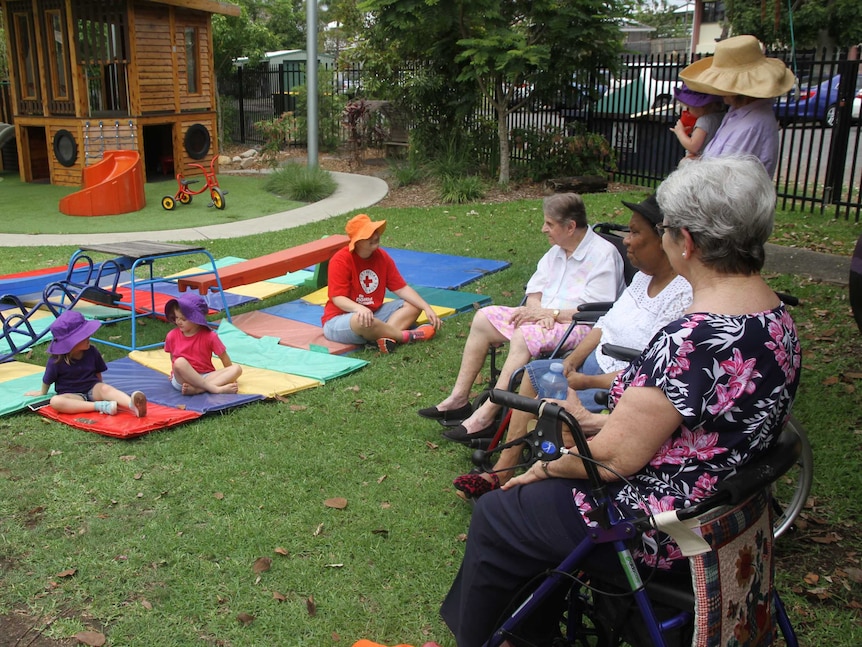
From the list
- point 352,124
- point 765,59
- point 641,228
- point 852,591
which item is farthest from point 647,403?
point 352,124

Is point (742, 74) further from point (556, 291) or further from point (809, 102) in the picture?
point (809, 102)

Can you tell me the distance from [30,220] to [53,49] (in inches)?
194

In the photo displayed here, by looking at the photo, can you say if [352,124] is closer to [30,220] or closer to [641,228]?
[30,220]

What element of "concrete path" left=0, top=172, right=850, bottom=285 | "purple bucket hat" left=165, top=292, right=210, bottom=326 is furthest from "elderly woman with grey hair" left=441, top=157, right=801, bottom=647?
"concrete path" left=0, top=172, right=850, bottom=285

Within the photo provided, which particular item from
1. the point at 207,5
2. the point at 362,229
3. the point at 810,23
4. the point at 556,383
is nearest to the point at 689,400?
the point at 556,383

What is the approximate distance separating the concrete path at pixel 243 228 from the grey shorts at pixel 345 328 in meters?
4.67

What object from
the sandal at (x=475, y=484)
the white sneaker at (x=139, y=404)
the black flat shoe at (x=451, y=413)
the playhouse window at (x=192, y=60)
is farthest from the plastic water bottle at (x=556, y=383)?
the playhouse window at (x=192, y=60)

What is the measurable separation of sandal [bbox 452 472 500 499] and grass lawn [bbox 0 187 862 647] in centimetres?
14

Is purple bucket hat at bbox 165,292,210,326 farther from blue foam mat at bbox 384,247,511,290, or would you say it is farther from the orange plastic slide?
the orange plastic slide

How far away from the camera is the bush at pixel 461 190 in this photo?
40.9ft

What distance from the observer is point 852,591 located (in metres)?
3.21

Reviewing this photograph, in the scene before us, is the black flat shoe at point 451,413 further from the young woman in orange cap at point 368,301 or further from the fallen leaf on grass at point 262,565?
the fallen leaf on grass at point 262,565

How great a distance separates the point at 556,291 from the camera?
462 cm

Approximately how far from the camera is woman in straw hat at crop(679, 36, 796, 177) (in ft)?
16.5
